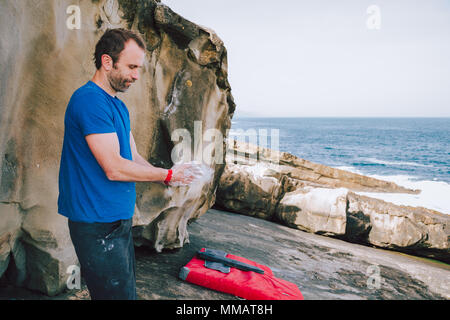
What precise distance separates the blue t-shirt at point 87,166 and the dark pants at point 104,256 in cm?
7

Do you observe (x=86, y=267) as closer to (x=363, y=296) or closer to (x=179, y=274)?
(x=179, y=274)

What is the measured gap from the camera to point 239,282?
364cm

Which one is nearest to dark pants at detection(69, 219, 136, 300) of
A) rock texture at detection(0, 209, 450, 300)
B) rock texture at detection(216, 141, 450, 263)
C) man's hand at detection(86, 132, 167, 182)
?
man's hand at detection(86, 132, 167, 182)

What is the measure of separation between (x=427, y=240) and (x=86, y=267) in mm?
9048

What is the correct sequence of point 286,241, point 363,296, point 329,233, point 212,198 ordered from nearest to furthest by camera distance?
1. point 363,296
2. point 212,198
3. point 286,241
4. point 329,233

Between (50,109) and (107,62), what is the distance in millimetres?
1379

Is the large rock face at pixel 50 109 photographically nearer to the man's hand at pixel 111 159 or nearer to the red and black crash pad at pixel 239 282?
the red and black crash pad at pixel 239 282

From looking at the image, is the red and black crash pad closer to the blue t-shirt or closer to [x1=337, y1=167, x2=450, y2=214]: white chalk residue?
the blue t-shirt

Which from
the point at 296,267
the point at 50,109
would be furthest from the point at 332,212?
the point at 50,109

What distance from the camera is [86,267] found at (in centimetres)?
190

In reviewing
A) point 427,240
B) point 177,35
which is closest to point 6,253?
point 177,35

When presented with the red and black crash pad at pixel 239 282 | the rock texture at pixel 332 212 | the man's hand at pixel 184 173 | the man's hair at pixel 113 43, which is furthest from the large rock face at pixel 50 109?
the rock texture at pixel 332 212

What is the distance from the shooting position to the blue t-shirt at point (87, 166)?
175 cm
